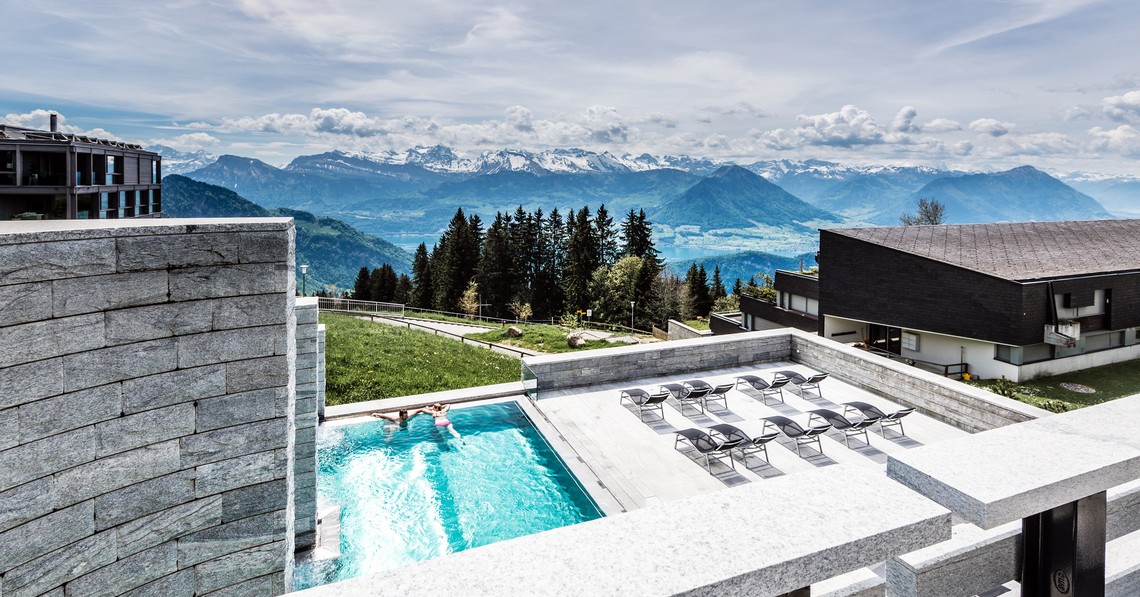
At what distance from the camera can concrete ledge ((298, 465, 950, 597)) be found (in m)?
1.27

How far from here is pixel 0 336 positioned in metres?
2.87

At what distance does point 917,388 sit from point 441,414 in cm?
993

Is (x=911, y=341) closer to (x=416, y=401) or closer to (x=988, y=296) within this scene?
(x=988, y=296)

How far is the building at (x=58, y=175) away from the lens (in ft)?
104

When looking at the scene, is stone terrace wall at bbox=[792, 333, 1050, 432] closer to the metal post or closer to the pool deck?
the pool deck

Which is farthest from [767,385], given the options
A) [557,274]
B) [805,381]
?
[557,274]

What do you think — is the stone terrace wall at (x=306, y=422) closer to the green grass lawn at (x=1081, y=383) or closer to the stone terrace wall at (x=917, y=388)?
the stone terrace wall at (x=917, y=388)

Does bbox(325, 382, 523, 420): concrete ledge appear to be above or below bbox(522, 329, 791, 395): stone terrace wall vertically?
below

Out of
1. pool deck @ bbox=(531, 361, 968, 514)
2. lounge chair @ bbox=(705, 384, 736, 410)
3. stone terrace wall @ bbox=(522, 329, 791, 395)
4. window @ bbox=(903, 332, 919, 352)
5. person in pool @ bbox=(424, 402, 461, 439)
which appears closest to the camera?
A: pool deck @ bbox=(531, 361, 968, 514)

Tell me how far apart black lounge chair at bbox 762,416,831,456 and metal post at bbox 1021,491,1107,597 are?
8975mm

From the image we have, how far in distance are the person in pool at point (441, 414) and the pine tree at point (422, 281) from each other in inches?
1840

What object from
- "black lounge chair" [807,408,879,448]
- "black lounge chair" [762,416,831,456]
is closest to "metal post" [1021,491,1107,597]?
"black lounge chair" [762,416,831,456]

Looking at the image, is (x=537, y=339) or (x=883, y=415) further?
(x=537, y=339)

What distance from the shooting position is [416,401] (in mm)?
12883
